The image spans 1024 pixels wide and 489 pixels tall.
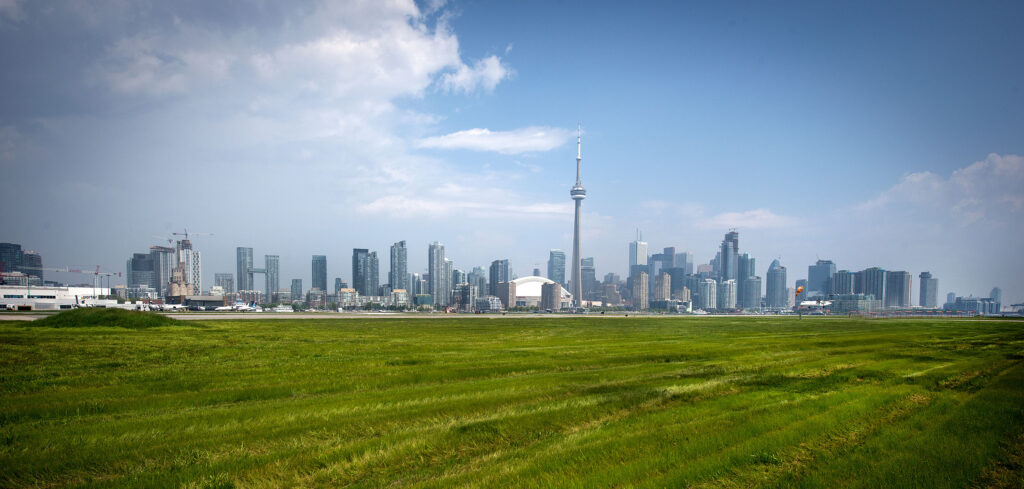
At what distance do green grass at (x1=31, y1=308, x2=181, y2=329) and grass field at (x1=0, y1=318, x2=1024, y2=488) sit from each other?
894 inches

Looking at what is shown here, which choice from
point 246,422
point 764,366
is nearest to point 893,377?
point 764,366

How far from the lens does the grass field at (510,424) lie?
7.44 metres

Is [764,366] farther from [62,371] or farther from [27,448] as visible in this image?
[62,371]

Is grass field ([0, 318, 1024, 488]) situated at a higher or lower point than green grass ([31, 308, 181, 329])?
higher

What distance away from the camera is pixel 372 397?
43.7 ft

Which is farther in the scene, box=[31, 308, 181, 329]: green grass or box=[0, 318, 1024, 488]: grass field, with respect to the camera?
box=[31, 308, 181, 329]: green grass

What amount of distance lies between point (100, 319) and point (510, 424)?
43.4 meters

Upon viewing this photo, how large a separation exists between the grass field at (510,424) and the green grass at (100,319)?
22715 millimetres

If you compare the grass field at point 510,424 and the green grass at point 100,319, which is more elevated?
the grass field at point 510,424

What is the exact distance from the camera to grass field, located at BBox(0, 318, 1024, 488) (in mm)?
7441

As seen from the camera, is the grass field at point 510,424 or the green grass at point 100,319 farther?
the green grass at point 100,319

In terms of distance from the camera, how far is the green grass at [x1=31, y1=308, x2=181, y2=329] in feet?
128

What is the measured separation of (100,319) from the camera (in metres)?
39.6

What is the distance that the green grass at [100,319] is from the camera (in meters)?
39.2
